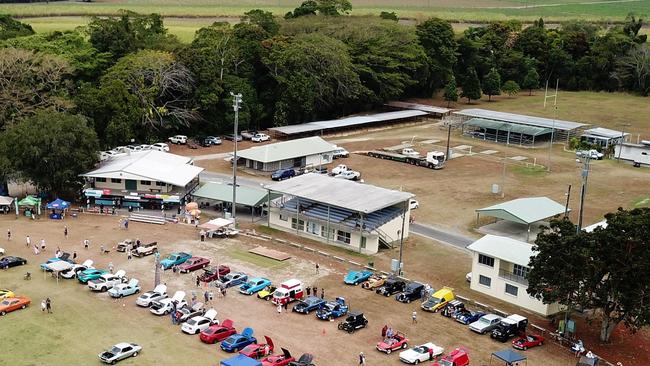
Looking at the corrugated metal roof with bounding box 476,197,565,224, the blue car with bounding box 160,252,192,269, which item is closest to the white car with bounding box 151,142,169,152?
the blue car with bounding box 160,252,192,269

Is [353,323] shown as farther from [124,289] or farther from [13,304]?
[13,304]

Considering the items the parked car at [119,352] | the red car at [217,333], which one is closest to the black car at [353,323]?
the red car at [217,333]

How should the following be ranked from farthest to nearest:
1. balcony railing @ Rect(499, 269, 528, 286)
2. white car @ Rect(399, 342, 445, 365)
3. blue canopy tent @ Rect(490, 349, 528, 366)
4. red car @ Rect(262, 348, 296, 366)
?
balcony railing @ Rect(499, 269, 528, 286), white car @ Rect(399, 342, 445, 365), blue canopy tent @ Rect(490, 349, 528, 366), red car @ Rect(262, 348, 296, 366)

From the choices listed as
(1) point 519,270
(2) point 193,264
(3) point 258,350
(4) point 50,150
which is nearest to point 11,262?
(2) point 193,264

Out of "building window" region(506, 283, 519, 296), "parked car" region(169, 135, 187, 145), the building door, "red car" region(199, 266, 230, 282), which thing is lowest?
"red car" region(199, 266, 230, 282)

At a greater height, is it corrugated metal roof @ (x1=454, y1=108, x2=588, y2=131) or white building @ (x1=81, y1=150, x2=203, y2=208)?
corrugated metal roof @ (x1=454, y1=108, x2=588, y2=131)

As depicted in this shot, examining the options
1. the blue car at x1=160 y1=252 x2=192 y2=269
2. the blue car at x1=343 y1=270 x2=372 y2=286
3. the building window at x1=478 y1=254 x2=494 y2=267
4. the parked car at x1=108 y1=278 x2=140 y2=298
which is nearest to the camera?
the parked car at x1=108 y1=278 x2=140 y2=298

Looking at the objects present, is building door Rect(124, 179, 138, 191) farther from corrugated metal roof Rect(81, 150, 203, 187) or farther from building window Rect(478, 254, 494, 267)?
building window Rect(478, 254, 494, 267)
